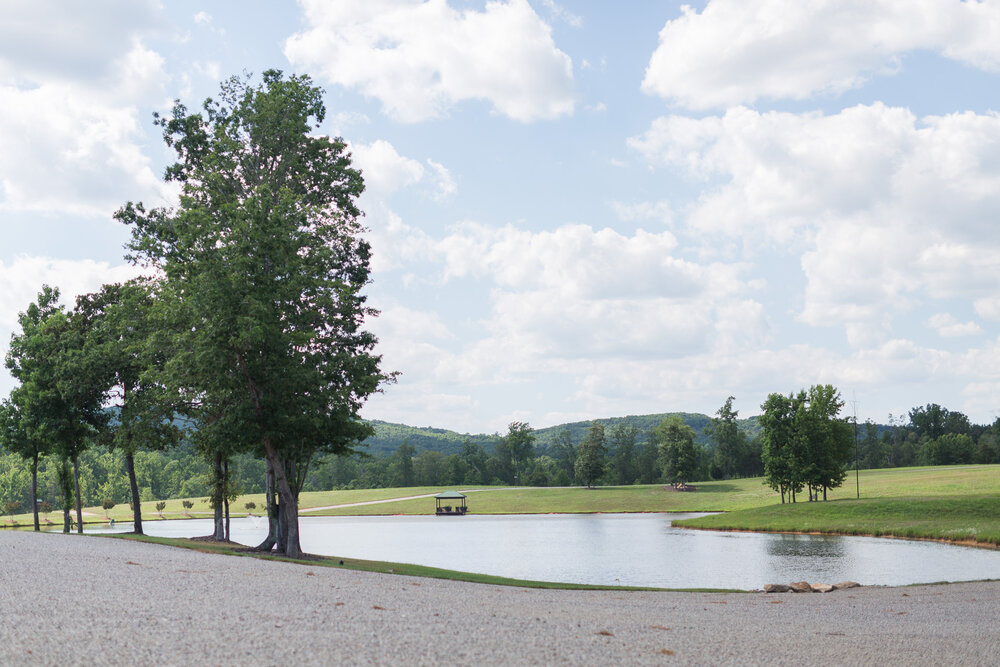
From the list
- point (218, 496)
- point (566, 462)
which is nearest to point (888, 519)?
point (218, 496)

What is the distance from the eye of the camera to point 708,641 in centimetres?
1145

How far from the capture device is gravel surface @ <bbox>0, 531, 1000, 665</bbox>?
8.72m

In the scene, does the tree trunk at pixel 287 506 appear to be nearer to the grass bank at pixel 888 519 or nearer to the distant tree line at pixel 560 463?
the grass bank at pixel 888 519

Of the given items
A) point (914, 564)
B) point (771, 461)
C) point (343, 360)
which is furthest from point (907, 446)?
point (343, 360)

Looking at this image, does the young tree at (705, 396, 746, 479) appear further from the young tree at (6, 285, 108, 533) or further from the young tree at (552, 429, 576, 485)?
the young tree at (6, 285, 108, 533)

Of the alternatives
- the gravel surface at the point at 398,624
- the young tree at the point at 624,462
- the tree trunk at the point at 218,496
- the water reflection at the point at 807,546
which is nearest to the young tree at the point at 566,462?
the young tree at the point at 624,462

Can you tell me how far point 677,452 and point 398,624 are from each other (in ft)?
342

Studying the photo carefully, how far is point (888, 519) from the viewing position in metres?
51.5

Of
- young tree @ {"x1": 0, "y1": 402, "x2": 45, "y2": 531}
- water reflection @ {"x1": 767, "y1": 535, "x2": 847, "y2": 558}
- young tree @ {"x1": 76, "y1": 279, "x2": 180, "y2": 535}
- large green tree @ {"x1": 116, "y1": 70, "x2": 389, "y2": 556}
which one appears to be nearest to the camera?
large green tree @ {"x1": 116, "y1": 70, "x2": 389, "y2": 556}

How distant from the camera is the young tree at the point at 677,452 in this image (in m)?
108

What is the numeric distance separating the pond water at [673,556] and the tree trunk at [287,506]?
17.5 feet

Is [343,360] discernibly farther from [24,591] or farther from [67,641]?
[67,641]

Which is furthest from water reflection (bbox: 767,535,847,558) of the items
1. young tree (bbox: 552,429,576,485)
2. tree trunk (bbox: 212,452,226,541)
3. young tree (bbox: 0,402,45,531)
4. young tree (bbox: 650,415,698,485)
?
young tree (bbox: 552,429,576,485)

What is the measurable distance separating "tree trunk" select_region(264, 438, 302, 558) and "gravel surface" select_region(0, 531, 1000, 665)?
10338 millimetres
